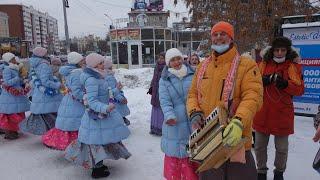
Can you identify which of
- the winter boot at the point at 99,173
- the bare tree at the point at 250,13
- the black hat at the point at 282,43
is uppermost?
the bare tree at the point at 250,13

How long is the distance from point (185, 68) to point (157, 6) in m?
41.9

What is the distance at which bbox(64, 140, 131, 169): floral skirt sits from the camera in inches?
198

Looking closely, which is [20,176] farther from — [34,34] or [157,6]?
[34,34]

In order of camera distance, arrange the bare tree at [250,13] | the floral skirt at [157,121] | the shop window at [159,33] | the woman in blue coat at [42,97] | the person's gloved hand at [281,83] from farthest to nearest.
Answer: the shop window at [159,33]
the floral skirt at [157,121]
the bare tree at [250,13]
the woman in blue coat at [42,97]
the person's gloved hand at [281,83]

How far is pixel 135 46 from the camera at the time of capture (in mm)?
33562

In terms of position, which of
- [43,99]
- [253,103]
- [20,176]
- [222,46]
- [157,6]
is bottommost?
[20,176]

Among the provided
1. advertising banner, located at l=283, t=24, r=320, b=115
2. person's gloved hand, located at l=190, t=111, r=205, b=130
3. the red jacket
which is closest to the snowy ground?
advertising banner, located at l=283, t=24, r=320, b=115

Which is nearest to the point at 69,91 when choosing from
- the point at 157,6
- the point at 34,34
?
the point at 157,6

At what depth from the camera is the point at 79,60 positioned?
20.8 feet

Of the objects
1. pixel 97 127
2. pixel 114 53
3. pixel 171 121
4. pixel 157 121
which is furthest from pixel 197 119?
pixel 114 53

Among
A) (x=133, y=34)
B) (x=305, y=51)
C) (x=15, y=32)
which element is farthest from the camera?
(x=15, y=32)

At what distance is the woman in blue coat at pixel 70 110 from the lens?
5.81 meters

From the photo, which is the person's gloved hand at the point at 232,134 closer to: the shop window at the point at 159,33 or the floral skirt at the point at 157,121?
the floral skirt at the point at 157,121

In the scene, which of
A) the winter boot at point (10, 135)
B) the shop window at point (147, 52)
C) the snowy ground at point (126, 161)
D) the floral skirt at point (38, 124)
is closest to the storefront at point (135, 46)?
the shop window at point (147, 52)
